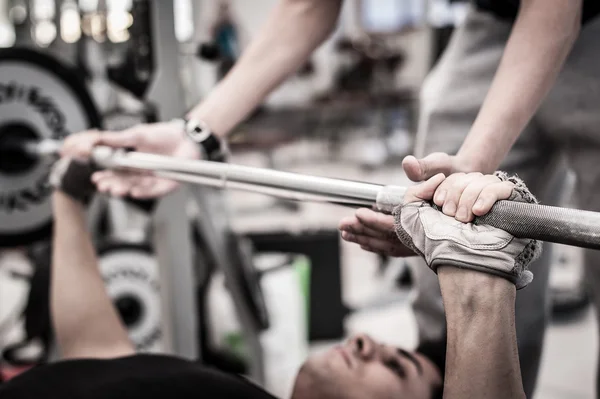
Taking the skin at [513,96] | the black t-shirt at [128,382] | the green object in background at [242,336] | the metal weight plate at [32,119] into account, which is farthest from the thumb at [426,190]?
the green object in background at [242,336]

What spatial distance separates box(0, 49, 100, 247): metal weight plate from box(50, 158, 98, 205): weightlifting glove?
14.2 inches

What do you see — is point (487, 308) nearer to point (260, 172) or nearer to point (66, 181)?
point (260, 172)

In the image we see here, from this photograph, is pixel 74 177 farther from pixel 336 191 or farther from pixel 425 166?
pixel 425 166

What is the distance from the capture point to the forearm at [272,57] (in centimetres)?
117

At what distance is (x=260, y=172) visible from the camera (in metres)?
0.89

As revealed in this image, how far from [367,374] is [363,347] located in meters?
0.06

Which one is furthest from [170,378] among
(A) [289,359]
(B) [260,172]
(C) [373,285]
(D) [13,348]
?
(C) [373,285]

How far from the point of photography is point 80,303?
3.75 ft

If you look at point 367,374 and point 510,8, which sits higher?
point 510,8

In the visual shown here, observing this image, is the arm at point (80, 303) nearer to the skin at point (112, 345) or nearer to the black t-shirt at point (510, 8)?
the skin at point (112, 345)

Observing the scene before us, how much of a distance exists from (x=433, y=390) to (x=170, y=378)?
0.43 m

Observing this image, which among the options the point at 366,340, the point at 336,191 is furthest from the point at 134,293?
the point at 336,191

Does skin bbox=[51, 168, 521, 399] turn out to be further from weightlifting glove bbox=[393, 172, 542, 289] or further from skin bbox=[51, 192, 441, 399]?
weightlifting glove bbox=[393, 172, 542, 289]

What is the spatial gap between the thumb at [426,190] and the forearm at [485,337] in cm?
10
